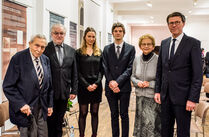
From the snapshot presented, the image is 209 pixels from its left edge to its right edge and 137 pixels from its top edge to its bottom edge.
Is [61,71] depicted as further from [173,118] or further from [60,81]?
[173,118]

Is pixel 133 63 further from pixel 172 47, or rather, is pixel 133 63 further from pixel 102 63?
pixel 172 47

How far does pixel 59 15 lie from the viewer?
4.74 metres

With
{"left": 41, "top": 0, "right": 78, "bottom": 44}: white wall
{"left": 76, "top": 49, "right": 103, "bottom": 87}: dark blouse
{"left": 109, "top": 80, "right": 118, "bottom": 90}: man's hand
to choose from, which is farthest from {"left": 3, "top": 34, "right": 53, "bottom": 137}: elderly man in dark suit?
{"left": 41, "top": 0, "right": 78, "bottom": 44}: white wall

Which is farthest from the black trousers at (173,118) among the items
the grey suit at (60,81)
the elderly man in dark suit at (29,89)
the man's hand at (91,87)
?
the elderly man in dark suit at (29,89)

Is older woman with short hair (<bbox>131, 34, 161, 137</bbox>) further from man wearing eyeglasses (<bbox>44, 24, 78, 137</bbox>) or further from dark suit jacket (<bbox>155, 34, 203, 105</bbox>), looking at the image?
man wearing eyeglasses (<bbox>44, 24, 78, 137</bbox>)

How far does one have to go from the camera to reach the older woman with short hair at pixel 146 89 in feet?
9.29

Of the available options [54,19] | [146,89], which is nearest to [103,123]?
[146,89]

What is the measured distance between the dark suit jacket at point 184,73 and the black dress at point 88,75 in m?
1.00

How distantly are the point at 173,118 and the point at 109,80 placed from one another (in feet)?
3.19

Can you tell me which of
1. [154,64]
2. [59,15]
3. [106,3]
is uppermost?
[106,3]

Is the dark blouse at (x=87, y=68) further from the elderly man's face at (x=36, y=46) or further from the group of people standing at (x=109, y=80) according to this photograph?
the elderly man's face at (x=36, y=46)

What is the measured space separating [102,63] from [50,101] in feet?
3.21

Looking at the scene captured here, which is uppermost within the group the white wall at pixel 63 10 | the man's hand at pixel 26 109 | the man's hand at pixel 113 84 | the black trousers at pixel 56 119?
the white wall at pixel 63 10

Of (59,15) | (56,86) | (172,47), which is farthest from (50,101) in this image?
(59,15)
